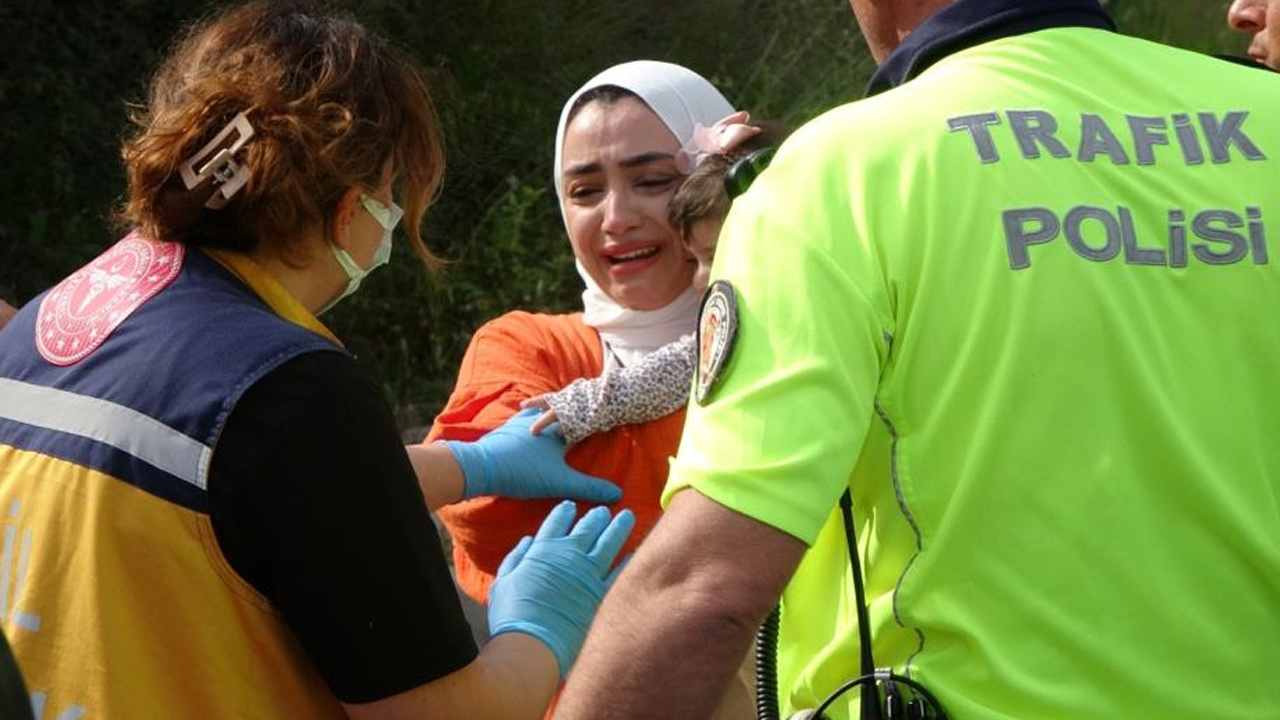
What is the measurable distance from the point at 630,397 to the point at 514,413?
0.85 ft

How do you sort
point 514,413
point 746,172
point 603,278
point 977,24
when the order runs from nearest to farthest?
point 977,24, point 746,172, point 514,413, point 603,278

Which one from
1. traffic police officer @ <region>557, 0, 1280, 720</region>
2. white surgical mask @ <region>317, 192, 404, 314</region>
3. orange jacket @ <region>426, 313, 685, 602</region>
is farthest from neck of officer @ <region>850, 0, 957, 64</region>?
orange jacket @ <region>426, 313, 685, 602</region>

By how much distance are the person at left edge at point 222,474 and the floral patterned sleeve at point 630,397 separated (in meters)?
0.78

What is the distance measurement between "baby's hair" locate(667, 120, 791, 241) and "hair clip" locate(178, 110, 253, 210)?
981 mm

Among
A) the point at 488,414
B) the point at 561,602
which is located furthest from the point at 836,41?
the point at 561,602

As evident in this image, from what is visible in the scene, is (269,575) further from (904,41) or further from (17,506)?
(904,41)

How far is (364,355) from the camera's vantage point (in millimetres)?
7402

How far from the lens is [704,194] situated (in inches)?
123

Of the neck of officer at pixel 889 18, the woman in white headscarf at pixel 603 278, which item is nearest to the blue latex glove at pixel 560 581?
the woman in white headscarf at pixel 603 278

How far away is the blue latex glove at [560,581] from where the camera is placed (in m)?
2.53

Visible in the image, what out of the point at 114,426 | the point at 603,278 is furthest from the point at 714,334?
the point at 603,278

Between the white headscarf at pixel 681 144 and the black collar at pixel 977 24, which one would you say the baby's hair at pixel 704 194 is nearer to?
the white headscarf at pixel 681 144

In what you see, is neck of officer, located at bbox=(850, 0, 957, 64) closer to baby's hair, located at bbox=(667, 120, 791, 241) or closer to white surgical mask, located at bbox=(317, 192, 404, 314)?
white surgical mask, located at bbox=(317, 192, 404, 314)

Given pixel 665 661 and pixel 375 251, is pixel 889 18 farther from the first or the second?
pixel 375 251
